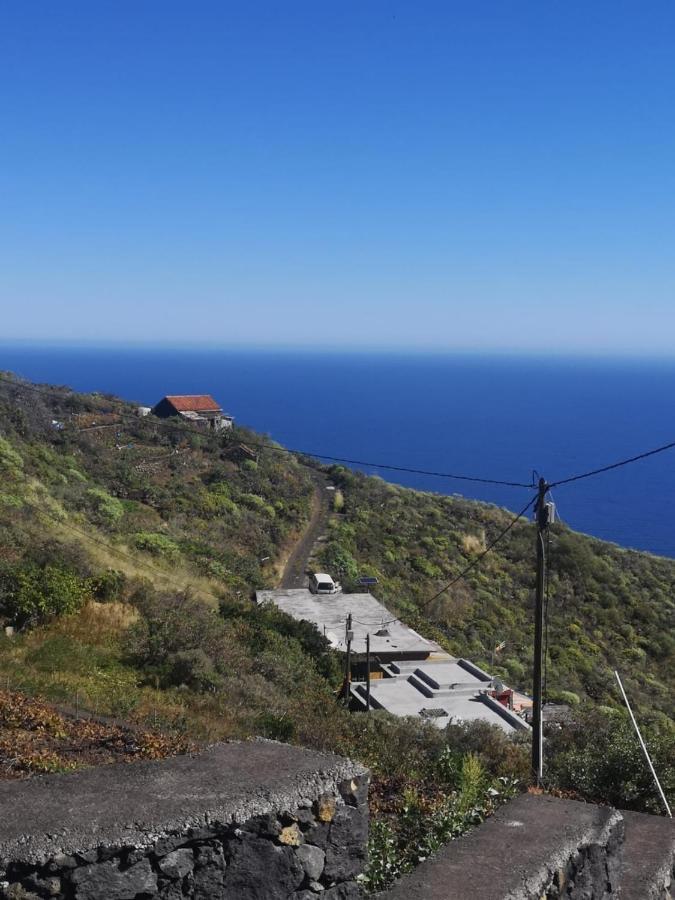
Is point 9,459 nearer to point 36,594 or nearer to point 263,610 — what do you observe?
point 263,610

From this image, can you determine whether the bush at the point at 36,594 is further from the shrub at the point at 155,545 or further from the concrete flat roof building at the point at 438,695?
the shrub at the point at 155,545

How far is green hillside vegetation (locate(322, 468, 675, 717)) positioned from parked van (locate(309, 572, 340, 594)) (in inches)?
102

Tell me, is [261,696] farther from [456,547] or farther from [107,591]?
[456,547]

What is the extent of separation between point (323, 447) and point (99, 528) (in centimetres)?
11271

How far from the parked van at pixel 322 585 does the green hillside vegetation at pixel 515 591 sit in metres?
2.58

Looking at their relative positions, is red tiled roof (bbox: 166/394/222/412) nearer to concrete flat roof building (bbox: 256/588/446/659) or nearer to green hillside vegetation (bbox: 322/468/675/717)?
green hillside vegetation (bbox: 322/468/675/717)

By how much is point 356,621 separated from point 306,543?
10199 mm

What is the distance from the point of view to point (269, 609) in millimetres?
20406

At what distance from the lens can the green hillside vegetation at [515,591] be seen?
28.1m

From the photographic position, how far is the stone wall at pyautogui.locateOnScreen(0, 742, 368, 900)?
3.72m

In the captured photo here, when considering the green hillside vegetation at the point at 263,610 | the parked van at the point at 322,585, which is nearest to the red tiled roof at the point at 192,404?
the green hillside vegetation at the point at 263,610

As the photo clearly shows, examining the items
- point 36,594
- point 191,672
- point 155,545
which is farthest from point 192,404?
point 191,672

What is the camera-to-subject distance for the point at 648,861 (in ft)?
19.5

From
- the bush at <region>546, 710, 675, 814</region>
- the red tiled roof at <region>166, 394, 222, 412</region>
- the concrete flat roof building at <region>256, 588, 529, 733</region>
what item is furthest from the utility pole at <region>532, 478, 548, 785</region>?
the red tiled roof at <region>166, 394, 222, 412</region>
